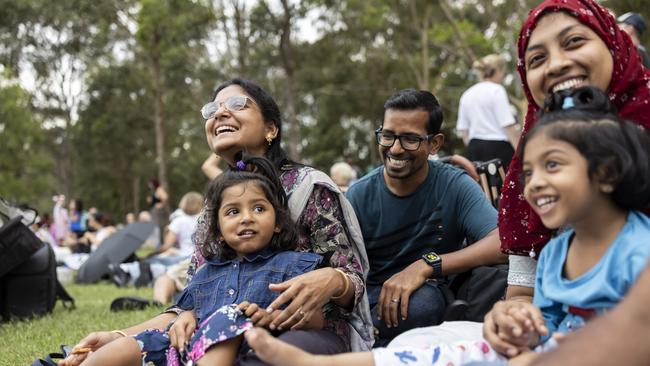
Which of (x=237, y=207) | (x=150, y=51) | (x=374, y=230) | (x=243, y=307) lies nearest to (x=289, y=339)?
(x=243, y=307)

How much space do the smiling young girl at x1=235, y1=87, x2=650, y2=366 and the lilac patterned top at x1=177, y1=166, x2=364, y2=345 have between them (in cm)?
74

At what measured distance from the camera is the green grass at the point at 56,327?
4.43 m

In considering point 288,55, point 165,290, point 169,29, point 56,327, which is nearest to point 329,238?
point 56,327

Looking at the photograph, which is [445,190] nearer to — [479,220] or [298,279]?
[479,220]

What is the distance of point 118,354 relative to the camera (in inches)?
105

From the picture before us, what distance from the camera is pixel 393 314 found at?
3.16m

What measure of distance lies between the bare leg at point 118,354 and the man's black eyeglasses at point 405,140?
1.60m

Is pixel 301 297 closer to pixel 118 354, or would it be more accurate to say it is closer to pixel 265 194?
pixel 265 194

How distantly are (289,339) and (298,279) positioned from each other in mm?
244

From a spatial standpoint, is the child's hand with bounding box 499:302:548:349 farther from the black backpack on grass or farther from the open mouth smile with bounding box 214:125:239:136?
the black backpack on grass

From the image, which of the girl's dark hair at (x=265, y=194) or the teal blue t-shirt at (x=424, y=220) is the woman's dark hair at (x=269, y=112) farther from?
the teal blue t-shirt at (x=424, y=220)

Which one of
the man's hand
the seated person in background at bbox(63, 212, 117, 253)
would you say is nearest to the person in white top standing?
the man's hand

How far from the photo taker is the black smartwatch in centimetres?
327

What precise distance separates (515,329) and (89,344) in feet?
5.78
